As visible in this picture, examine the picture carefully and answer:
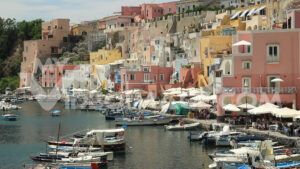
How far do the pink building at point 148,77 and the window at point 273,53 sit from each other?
25825 millimetres

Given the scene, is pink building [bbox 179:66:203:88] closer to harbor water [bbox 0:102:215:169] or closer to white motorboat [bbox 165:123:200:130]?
harbor water [bbox 0:102:215:169]

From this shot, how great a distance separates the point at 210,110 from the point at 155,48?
30.0 metres

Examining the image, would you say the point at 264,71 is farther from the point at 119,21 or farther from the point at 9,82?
the point at 9,82

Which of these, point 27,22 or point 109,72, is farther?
point 27,22

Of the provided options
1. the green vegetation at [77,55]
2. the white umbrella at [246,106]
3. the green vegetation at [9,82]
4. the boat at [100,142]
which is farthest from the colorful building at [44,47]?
the boat at [100,142]

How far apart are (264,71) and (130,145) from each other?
12.4 m

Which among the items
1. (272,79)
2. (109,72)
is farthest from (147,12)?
(272,79)

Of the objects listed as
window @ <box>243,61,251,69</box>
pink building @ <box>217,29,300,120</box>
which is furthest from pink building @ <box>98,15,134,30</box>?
pink building @ <box>217,29,300,120</box>

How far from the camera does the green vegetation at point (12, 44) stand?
4729 inches

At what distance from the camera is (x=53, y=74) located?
105m

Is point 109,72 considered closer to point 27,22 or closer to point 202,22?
point 202,22

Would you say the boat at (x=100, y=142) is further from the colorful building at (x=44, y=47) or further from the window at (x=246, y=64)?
the colorful building at (x=44, y=47)

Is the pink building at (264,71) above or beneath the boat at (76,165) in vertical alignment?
above

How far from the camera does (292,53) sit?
144 feet
